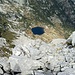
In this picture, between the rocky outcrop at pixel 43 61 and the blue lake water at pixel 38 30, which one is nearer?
the rocky outcrop at pixel 43 61

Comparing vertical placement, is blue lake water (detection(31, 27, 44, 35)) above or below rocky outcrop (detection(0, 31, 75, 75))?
above

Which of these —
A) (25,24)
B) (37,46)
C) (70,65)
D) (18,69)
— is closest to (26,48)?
(37,46)

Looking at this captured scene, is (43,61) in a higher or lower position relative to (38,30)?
lower

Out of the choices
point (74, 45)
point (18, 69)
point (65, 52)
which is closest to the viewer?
point (18, 69)

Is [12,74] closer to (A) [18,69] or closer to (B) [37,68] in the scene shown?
(A) [18,69]

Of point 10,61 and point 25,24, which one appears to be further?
point 25,24

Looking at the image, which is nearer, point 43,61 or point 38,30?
point 43,61

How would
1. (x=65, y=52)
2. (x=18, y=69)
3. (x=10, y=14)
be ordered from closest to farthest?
(x=18, y=69) → (x=65, y=52) → (x=10, y=14)

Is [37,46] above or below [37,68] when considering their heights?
above

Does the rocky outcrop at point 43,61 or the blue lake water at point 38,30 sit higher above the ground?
the blue lake water at point 38,30

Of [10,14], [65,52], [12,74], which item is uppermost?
[10,14]

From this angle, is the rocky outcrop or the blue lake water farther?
the blue lake water
